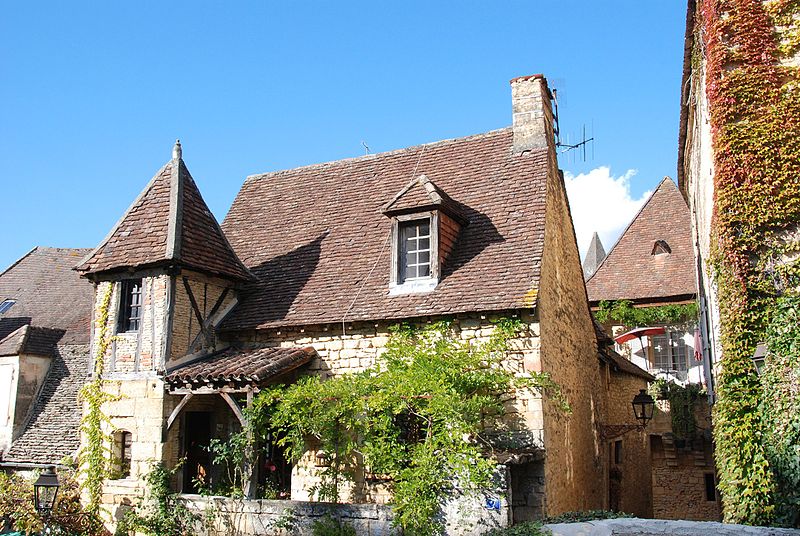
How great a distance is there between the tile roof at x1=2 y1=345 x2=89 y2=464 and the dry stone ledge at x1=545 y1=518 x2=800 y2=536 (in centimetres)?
999

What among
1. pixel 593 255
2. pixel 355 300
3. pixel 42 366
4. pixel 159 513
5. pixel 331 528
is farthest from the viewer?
pixel 593 255

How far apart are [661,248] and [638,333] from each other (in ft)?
11.0

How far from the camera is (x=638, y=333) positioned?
17062mm

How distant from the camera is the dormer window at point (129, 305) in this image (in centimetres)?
1215

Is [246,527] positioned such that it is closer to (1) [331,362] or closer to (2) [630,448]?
(1) [331,362]

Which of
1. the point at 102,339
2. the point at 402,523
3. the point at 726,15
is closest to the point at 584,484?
the point at 402,523

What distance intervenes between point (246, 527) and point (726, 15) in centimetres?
1024

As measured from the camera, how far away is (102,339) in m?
12.1

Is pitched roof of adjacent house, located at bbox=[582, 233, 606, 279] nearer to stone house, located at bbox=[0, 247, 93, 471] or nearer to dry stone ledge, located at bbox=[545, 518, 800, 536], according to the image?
stone house, located at bbox=[0, 247, 93, 471]

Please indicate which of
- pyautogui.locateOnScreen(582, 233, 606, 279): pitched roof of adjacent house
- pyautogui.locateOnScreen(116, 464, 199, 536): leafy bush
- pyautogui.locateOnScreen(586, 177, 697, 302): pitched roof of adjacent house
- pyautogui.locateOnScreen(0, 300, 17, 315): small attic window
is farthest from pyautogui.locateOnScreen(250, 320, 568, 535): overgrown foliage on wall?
pyautogui.locateOnScreen(582, 233, 606, 279): pitched roof of adjacent house

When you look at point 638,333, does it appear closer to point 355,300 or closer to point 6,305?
point 355,300

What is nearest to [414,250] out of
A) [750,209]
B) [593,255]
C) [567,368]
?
[567,368]

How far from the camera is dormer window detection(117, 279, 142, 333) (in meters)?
12.1

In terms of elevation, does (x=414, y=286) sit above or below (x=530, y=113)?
below
